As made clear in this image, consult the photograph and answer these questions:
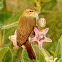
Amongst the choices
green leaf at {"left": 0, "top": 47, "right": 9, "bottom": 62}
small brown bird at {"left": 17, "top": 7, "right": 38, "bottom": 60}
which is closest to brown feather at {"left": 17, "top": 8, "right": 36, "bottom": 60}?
small brown bird at {"left": 17, "top": 7, "right": 38, "bottom": 60}

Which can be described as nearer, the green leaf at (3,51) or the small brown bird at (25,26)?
the small brown bird at (25,26)

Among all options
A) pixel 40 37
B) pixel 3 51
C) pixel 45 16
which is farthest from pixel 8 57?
pixel 45 16

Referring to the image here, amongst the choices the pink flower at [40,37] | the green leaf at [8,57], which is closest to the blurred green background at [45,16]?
the green leaf at [8,57]

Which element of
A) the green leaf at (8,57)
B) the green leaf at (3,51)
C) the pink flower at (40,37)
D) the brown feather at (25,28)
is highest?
the brown feather at (25,28)

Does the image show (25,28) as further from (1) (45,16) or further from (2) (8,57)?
(1) (45,16)

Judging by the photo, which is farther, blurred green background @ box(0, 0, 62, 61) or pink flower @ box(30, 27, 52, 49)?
blurred green background @ box(0, 0, 62, 61)

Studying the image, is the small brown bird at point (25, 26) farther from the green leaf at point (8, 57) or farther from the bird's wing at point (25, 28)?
the green leaf at point (8, 57)

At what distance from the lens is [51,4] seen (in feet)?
4.12

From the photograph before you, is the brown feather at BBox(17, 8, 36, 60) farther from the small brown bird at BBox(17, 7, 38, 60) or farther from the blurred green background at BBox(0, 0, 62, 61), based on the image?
the blurred green background at BBox(0, 0, 62, 61)

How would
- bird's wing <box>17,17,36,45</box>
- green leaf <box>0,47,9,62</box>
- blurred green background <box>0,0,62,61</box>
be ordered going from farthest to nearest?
1. blurred green background <box>0,0,62,61</box>
2. green leaf <box>0,47,9,62</box>
3. bird's wing <box>17,17,36,45</box>

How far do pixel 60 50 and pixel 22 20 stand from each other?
0.74 ft

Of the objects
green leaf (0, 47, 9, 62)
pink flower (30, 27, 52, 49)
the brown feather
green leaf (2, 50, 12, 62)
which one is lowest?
green leaf (2, 50, 12, 62)

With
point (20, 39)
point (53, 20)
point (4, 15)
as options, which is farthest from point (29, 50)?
point (53, 20)

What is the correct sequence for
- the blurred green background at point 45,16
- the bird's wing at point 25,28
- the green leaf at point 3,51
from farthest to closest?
1. the blurred green background at point 45,16
2. the green leaf at point 3,51
3. the bird's wing at point 25,28
